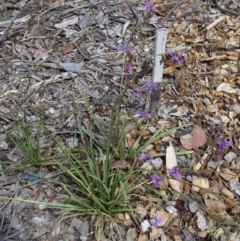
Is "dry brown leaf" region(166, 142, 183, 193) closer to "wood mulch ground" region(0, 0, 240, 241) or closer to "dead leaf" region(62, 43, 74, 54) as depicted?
"wood mulch ground" region(0, 0, 240, 241)

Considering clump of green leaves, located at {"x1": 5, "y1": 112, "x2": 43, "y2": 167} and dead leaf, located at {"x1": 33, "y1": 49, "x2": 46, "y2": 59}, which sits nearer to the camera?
clump of green leaves, located at {"x1": 5, "y1": 112, "x2": 43, "y2": 167}

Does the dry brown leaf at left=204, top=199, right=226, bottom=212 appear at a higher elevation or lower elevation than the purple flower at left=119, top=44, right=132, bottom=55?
lower

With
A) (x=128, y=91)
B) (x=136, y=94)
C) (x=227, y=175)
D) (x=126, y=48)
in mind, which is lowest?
(x=227, y=175)

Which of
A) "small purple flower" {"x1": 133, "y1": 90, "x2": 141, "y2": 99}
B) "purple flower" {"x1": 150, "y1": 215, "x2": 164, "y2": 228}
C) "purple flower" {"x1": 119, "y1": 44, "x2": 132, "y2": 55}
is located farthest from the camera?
"small purple flower" {"x1": 133, "y1": 90, "x2": 141, "y2": 99}

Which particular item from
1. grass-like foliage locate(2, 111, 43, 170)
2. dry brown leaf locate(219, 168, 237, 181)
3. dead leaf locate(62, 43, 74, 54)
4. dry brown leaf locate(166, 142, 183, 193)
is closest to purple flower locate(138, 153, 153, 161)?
dry brown leaf locate(166, 142, 183, 193)

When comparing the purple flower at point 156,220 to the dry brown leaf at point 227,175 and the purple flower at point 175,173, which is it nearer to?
the purple flower at point 175,173

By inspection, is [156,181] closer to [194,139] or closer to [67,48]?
[194,139]

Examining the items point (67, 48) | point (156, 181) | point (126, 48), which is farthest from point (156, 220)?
point (67, 48)
